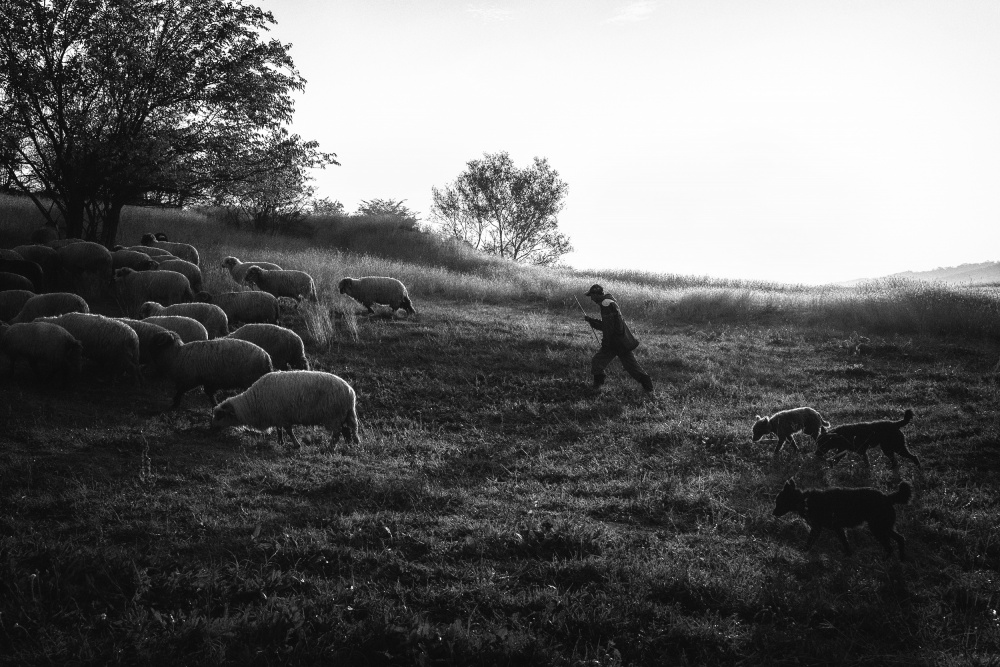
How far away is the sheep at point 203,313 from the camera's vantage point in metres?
13.6

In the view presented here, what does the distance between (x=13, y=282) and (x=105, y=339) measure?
19.8 feet

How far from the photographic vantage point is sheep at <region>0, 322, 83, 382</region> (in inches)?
405

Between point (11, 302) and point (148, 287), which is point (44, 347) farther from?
point (148, 287)

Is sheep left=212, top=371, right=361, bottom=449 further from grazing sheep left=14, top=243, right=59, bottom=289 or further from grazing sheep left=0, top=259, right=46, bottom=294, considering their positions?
grazing sheep left=14, top=243, right=59, bottom=289

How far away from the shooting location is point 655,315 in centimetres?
2478

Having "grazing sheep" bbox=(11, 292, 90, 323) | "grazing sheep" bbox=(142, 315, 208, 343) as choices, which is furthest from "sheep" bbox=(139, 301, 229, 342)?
"grazing sheep" bbox=(142, 315, 208, 343)

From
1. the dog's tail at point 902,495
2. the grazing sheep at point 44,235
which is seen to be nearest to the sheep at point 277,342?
the dog's tail at point 902,495

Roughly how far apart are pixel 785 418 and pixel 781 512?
3226mm

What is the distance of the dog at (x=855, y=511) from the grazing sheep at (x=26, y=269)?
16559 mm

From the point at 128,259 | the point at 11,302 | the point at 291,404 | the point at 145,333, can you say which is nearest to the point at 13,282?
the point at 11,302

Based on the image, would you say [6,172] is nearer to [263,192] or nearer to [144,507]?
[263,192]

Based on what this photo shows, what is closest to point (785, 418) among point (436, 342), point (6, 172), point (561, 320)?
point (436, 342)

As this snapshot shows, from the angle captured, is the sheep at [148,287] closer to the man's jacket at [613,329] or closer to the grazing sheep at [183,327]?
the grazing sheep at [183,327]

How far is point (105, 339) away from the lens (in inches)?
430
